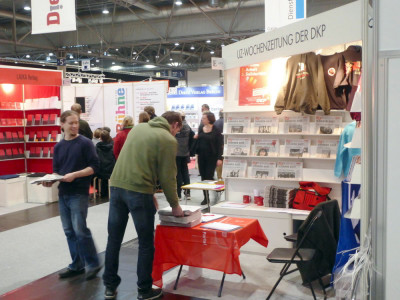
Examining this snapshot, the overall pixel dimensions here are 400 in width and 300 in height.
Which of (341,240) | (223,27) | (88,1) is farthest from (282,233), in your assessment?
(88,1)

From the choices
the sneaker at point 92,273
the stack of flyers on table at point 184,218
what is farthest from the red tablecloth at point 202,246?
the sneaker at point 92,273

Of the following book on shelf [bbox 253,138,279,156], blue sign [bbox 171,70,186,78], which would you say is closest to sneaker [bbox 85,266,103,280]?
book on shelf [bbox 253,138,279,156]

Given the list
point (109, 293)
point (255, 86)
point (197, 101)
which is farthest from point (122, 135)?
point (197, 101)

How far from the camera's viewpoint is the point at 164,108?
31.8 ft

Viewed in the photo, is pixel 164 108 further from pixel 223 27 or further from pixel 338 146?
pixel 338 146

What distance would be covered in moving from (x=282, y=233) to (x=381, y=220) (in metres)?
2.71

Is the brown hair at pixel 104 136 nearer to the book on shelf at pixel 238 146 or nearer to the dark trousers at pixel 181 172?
the dark trousers at pixel 181 172

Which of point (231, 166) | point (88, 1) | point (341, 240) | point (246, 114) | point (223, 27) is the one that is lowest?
point (341, 240)

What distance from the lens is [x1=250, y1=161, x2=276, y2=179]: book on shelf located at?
5.46 metres

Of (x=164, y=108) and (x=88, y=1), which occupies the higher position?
(x=88, y=1)

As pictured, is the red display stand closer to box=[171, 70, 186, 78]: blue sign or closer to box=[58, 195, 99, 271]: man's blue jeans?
box=[58, 195, 99, 271]: man's blue jeans

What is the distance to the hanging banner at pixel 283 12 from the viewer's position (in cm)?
644

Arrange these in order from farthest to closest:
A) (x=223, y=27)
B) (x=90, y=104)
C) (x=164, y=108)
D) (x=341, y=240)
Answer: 1. (x=223, y=27)
2. (x=90, y=104)
3. (x=164, y=108)
4. (x=341, y=240)

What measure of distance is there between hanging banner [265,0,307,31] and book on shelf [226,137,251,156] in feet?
6.02
